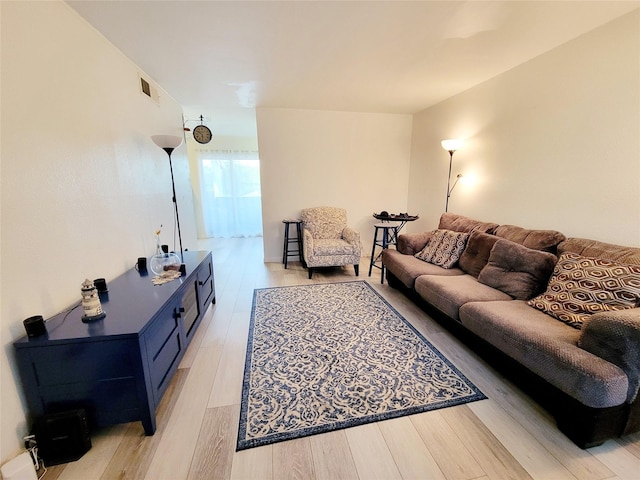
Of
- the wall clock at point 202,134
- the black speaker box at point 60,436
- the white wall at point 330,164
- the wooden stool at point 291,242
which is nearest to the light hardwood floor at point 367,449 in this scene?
the black speaker box at point 60,436

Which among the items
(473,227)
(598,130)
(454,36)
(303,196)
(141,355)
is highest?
(454,36)

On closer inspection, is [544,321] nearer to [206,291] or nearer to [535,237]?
[535,237]

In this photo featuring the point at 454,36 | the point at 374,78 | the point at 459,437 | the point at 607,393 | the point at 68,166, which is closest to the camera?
the point at 607,393

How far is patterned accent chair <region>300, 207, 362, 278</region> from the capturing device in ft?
11.8

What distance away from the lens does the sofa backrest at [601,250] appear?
5.60 feet

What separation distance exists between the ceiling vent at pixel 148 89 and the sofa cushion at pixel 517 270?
360 centimetres

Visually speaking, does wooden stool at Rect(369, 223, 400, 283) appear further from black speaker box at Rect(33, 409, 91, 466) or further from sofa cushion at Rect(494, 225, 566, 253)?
black speaker box at Rect(33, 409, 91, 466)

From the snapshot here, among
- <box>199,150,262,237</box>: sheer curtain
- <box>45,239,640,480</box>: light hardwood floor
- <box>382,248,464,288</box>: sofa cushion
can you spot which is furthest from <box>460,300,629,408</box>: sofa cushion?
<box>199,150,262,237</box>: sheer curtain

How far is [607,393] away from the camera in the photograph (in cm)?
120

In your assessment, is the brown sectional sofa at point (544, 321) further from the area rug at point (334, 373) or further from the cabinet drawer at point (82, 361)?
the cabinet drawer at point (82, 361)

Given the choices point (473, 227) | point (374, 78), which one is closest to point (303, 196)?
point (374, 78)

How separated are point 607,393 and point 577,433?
270 millimetres

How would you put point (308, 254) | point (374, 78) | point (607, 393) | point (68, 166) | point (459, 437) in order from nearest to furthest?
1. point (607, 393)
2. point (459, 437)
3. point (68, 166)
4. point (374, 78)
5. point (308, 254)

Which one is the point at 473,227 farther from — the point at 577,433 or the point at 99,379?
the point at 99,379
